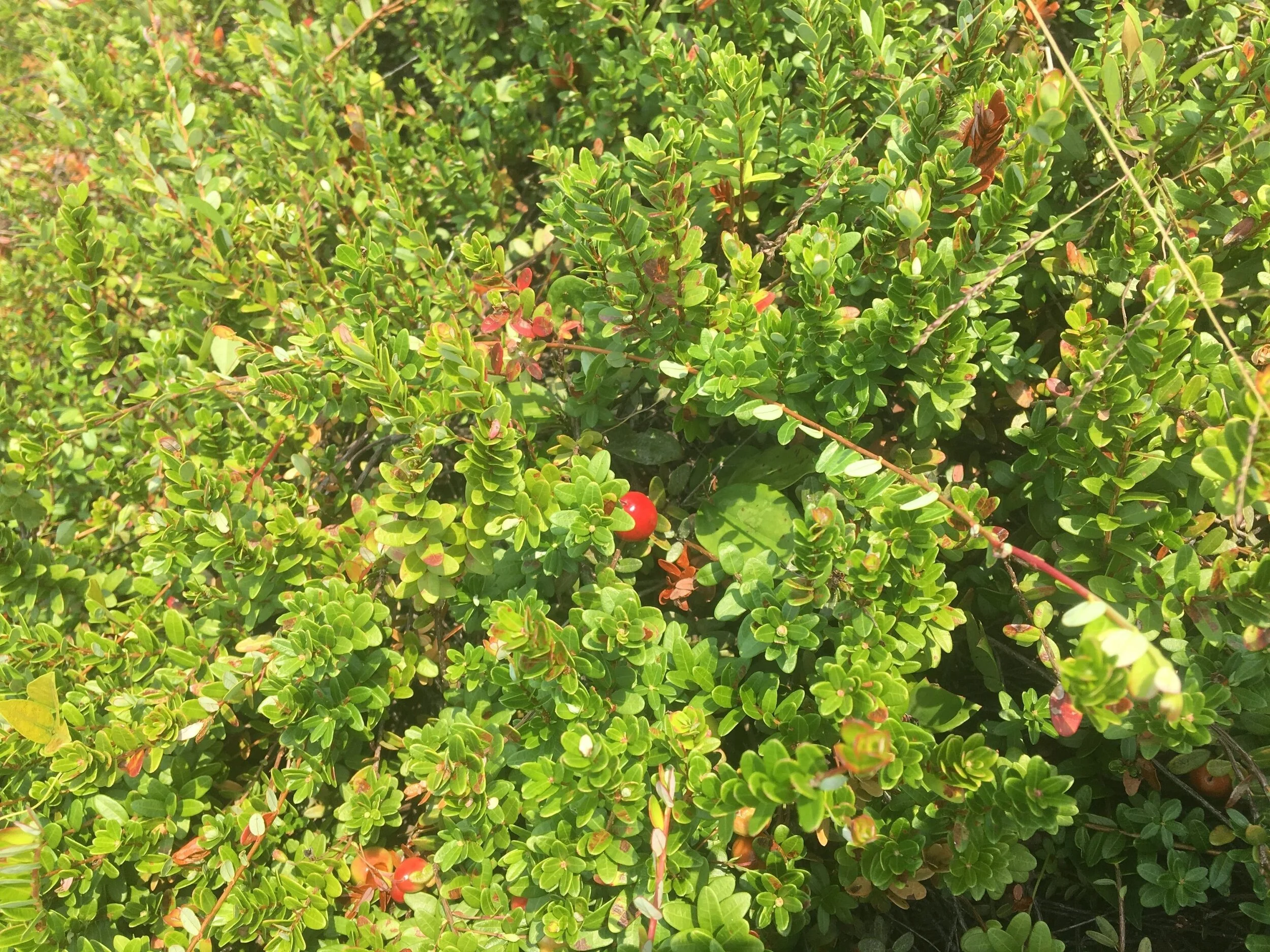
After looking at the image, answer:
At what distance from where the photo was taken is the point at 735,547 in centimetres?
147

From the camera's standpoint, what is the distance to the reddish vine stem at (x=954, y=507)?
97 cm

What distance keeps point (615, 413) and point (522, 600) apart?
0.57 m

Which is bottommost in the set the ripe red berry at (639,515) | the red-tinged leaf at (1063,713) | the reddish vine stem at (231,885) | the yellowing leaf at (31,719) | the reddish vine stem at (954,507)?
the reddish vine stem at (231,885)

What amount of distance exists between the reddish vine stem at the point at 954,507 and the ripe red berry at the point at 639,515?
26cm

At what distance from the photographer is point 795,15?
5.32 feet

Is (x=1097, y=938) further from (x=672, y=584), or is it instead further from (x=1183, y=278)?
(x=1183, y=278)

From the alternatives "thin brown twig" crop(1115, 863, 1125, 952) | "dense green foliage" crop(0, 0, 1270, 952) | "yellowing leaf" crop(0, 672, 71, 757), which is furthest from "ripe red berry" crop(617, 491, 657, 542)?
"yellowing leaf" crop(0, 672, 71, 757)

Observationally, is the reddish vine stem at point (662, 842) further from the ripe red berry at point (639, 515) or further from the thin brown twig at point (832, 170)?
the thin brown twig at point (832, 170)

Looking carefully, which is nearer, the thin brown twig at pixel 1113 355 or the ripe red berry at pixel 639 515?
the thin brown twig at pixel 1113 355

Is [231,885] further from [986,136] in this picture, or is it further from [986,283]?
[986,136]

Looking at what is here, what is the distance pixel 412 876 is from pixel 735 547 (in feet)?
2.89

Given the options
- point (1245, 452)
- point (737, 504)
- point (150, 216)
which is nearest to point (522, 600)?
point (737, 504)

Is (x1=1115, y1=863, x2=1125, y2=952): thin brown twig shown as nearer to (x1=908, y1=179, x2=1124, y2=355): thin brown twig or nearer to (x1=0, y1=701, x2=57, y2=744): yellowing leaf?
(x1=908, y1=179, x2=1124, y2=355): thin brown twig

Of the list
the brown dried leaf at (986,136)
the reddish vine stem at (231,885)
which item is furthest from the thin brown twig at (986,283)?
the reddish vine stem at (231,885)
